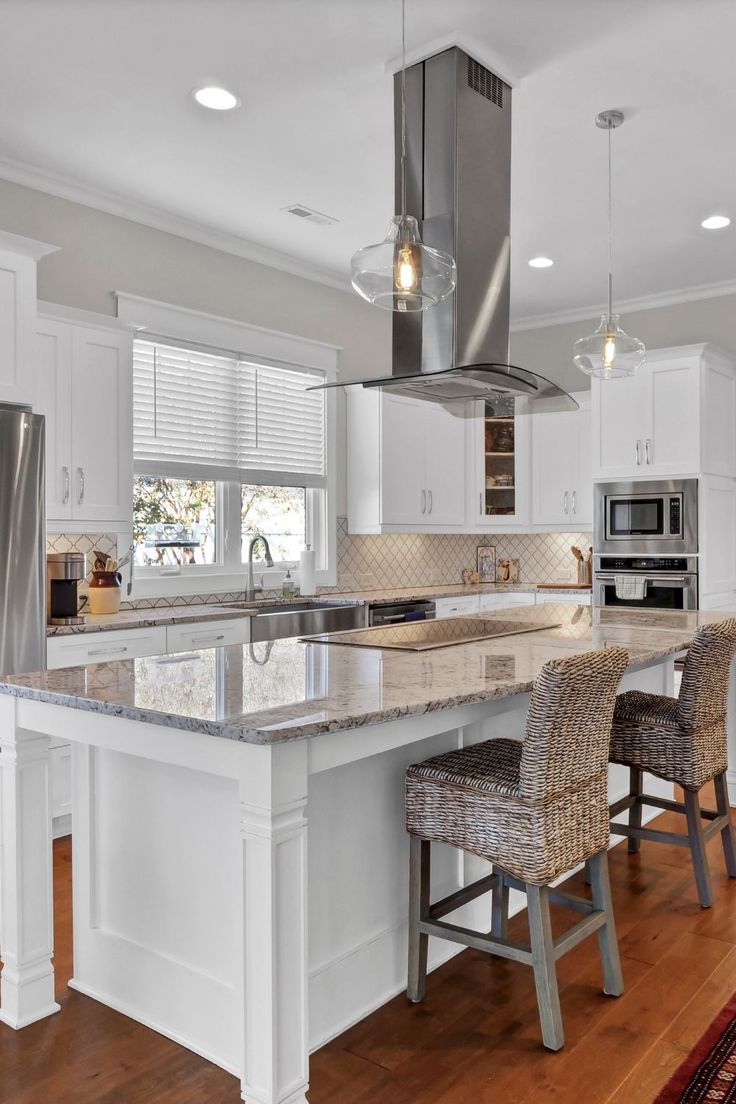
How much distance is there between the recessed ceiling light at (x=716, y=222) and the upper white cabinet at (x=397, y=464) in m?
1.93

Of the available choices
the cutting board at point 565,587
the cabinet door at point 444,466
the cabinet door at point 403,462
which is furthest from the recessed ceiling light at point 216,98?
the cutting board at point 565,587

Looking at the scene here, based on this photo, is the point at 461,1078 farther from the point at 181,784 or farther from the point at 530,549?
the point at 530,549

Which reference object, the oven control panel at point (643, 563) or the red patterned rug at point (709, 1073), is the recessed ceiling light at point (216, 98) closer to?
the red patterned rug at point (709, 1073)

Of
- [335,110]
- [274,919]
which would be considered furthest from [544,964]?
[335,110]

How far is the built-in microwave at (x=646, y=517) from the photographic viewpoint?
547cm

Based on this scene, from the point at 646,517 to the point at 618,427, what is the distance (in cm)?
64

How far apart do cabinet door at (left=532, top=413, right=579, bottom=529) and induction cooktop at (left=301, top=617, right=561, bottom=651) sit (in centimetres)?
288

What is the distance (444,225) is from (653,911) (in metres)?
2.46

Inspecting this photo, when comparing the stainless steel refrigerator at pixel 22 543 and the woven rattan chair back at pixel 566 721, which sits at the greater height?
the stainless steel refrigerator at pixel 22 543

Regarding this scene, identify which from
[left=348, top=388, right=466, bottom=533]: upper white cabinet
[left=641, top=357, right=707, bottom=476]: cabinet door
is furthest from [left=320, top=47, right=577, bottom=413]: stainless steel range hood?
[left=641, top=357, right=707, bottom=476]: cabinet door

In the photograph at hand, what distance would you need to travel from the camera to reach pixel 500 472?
6586 mm

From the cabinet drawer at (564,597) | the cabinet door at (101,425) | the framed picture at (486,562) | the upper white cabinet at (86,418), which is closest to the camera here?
the upper white cabinet at (86,418)

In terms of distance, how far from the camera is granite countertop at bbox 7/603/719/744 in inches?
69.4

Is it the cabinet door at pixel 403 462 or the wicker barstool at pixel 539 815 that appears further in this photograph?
the cabinet door at pixel 403 462
